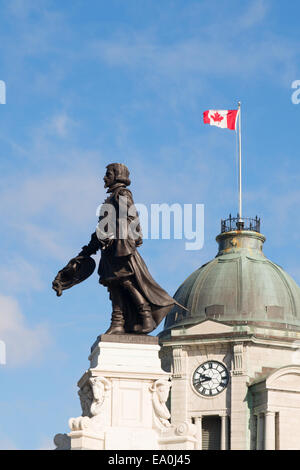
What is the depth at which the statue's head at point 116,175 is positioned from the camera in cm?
2605

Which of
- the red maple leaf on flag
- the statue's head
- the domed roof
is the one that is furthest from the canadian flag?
the statue's head

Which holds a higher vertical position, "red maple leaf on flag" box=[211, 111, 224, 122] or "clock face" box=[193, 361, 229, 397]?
"red maple leaf on flag" box=[211, 111, 224, 122]

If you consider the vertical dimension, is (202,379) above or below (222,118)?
below

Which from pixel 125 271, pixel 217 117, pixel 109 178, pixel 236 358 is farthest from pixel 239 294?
pixel 125 271

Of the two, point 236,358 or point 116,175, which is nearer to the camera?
point 116,175

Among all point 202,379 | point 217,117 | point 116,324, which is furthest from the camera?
point 202,379

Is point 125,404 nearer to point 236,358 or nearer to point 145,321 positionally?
point 145,321

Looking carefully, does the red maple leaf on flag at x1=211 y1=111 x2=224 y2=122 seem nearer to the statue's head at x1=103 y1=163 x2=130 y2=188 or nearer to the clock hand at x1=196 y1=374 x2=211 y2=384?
the clock hand at x1=196 y1=374 x2=211 y2=384

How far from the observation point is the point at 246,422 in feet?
269

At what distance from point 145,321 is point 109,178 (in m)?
3.03

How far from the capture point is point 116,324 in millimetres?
25562

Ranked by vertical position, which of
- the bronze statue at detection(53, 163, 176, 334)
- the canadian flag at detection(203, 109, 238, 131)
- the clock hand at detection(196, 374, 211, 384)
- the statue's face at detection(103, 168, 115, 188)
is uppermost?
the canadian flag at detection(203, 109, 238, 131)

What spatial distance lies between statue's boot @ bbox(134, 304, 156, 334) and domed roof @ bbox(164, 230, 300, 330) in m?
58.2

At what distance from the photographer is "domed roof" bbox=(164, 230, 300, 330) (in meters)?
84.8
